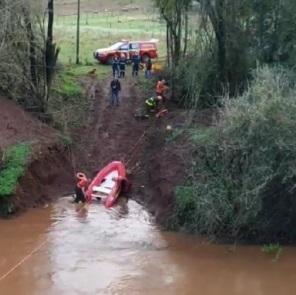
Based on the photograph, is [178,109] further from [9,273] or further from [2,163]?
[9,273]

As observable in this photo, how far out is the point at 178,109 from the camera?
95.3ft

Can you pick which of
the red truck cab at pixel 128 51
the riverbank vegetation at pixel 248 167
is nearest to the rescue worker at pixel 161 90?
the riverbank vegetation at pixel 248 167

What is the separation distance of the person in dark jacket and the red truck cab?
6.07 metres

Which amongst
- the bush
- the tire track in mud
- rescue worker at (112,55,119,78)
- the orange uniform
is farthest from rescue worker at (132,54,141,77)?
the bush

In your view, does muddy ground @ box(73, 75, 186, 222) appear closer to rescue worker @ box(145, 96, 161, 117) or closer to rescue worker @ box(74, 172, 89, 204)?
rescue worker @ box(145, 96, 161, 117)

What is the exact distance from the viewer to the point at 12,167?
79.7 feet

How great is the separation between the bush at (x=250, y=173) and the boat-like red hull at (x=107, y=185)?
3.19 meters

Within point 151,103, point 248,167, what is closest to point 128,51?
point 151,103

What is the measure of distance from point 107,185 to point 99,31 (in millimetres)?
21826

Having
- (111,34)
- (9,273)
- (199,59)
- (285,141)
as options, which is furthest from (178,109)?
(111,34)

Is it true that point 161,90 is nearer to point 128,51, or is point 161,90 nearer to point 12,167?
point 12,167

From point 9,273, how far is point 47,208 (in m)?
5.24

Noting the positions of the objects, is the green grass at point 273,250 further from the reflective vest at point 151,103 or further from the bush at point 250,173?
the reflective vest at point 151,103

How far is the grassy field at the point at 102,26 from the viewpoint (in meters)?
40.0
